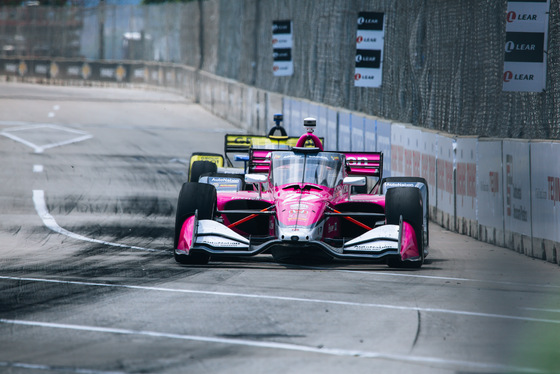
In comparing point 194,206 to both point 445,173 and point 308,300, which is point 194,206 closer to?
point 308,300

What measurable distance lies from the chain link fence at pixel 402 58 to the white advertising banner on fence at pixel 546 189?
933 mm

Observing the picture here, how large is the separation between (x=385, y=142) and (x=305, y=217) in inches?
317

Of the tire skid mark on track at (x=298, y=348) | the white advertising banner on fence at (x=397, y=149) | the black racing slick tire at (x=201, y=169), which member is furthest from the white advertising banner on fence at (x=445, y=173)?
the tire skid mark on track at (x=298, y=348)

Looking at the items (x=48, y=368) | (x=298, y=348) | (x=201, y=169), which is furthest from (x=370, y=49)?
(x=48, y=368)

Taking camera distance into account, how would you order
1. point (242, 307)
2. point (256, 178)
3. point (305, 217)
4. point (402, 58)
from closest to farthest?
1. point (242, 307)
2. point (305, 217)
3. point (256, 178)
4. point (402, 58)

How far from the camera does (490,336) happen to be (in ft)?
26.4

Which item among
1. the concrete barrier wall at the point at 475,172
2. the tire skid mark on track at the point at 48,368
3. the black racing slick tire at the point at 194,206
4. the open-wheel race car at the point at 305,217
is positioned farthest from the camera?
the concrete barrier wall at the point at 475,172

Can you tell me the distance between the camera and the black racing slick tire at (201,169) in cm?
1631

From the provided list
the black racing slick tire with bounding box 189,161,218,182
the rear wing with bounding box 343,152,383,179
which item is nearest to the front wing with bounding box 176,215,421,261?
the rear wing with bounding box 343,152,383,179

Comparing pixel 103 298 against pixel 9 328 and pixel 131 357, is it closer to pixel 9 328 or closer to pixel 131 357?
pixel 9 328

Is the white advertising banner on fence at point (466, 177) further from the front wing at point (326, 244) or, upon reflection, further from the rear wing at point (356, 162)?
the front wing at point (326, 244)

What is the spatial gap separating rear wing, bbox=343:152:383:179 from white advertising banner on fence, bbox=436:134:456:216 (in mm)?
1802

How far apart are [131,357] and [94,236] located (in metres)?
7.97

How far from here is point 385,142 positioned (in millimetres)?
19797
